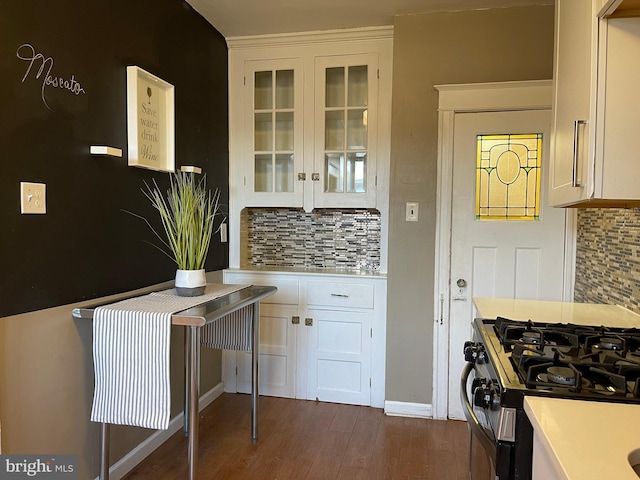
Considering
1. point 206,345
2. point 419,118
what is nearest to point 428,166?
point 419,118

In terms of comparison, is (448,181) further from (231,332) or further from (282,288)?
(231,332)

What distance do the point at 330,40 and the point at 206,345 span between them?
209cm

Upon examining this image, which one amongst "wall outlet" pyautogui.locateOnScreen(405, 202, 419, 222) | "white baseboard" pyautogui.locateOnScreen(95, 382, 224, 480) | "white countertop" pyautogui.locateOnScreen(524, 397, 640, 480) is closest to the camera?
"white countertop" pyautogui.locateOnScreen(524, 397, 640, 480)

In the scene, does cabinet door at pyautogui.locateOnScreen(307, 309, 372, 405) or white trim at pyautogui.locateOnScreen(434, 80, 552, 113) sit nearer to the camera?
white trim at pyautogui.locateOnScreen(434, 80, 552, 113)

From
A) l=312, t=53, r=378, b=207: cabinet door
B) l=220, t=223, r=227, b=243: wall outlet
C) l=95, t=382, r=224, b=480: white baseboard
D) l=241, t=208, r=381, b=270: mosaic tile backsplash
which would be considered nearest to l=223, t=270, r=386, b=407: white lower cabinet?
l=220, t=223, r=227, b=243: wall outlet

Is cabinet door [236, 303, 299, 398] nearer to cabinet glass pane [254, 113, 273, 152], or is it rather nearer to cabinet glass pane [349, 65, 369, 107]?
cabinet glass pane [254, 113, 273, 152]

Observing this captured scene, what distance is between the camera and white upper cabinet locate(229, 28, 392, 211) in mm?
2912

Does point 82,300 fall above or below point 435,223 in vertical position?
below

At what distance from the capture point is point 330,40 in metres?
2.93

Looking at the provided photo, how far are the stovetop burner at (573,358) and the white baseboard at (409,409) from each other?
53.6 inches

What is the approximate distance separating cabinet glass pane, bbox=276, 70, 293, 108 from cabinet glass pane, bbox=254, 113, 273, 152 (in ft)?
0.43

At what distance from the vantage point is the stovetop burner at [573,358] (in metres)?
0.99

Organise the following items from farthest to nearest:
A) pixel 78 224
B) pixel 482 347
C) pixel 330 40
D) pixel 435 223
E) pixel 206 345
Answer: pixel 330 40 → pixel 435 223 → pixel 206 345 → pixel 78 224 → pixel 482 347

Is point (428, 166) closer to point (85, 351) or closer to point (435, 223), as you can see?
point (435, 223)
